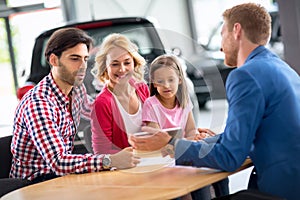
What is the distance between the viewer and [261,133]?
2375mm

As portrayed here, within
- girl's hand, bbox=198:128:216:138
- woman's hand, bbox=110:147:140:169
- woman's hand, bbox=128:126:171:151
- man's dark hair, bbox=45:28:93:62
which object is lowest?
woman's hand, bbox=110:147:140:169

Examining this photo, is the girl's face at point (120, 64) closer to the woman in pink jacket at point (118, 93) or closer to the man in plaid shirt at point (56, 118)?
the woman in pink jacket at point (118, 93)

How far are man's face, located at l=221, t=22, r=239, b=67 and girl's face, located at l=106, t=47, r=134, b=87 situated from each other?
36 centimetres

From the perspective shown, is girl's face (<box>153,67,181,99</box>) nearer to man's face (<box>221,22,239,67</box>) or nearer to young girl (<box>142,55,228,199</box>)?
young girl (<box>142,55,228,199</box>)

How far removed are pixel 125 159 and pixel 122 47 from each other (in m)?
0.41

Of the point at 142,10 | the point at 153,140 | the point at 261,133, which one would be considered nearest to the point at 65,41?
the point at 153,140

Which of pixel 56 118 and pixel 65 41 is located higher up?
pixel 65 41

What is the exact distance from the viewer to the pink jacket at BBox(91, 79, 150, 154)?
2578mm

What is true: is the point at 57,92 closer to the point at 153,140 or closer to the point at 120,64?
the point at 120,64

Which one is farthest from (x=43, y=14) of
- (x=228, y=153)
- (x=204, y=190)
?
(x=228, y=153)

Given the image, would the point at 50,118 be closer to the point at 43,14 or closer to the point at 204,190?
the point at 204,190

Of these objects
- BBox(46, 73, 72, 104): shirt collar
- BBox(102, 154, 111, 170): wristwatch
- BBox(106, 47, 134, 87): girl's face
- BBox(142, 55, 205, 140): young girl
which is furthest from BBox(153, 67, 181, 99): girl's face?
BBox(46, 73, 72, 104): shirt collar

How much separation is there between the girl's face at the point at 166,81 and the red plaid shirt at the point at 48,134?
14.8 inches

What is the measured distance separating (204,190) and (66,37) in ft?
3.38
